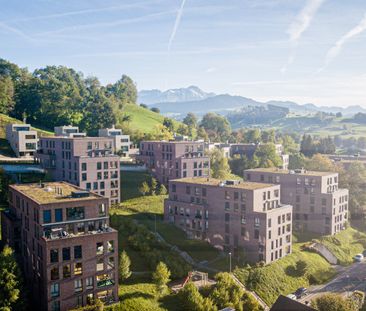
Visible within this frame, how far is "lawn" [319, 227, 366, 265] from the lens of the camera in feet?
322

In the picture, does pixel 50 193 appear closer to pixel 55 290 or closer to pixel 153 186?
pixel 55 290

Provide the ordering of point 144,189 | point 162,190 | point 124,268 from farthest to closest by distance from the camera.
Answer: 1. point 162,190
2. point 144,189
3. point 124,268

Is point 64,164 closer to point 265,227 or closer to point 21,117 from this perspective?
point 265,227

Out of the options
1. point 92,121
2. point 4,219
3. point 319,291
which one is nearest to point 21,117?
point 92,121

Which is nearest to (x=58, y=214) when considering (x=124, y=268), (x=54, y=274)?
(x=54, y=274)

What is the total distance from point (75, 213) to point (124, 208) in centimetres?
3749

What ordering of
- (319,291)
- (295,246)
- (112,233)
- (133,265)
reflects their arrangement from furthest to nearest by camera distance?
(295,246) < (319,291) < (133,265) < (112,233)

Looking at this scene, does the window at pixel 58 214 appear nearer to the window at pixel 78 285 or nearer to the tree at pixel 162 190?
the window at pixel 78 285

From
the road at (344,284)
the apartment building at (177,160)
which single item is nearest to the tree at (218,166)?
the apartment building at (177,160)

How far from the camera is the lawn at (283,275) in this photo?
76.7 metres

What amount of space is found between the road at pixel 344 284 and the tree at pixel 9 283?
4646cm

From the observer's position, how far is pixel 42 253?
58.6 meters

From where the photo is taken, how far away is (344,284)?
84125mm

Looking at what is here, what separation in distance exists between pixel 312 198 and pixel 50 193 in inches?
2585
